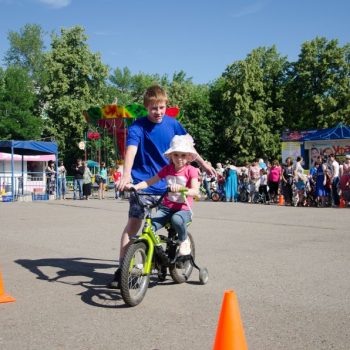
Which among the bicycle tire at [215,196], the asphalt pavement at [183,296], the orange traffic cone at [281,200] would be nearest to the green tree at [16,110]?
the bicycle tire at [215,196]

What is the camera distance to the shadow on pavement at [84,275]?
486cm

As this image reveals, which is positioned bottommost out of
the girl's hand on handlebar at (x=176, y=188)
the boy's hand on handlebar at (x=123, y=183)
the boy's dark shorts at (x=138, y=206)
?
the boy's dark shorts at (x=138, y=206)

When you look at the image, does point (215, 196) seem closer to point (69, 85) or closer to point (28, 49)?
point (69, 85)

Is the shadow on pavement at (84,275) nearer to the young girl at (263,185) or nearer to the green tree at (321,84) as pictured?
the young girl at (263,185)

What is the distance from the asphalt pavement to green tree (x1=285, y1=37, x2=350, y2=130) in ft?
137

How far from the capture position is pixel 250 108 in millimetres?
51750

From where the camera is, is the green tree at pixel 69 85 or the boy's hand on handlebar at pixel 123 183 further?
the green tree at pixel 69 85

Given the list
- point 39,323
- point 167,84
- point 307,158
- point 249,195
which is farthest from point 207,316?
point 167,84

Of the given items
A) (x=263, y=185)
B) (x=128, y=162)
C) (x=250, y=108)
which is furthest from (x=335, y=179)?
(x=250, y=108)

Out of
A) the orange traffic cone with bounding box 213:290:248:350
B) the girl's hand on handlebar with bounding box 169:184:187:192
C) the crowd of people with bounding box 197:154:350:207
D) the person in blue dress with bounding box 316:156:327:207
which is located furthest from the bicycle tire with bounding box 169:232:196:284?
the person in blue dress with bounding box 316:156:327:207

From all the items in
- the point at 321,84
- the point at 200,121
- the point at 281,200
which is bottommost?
the point at 281,200

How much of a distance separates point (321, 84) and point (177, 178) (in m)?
48.2

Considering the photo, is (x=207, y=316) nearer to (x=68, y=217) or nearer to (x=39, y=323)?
(x=39, y=323)

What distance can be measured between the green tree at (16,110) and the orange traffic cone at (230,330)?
2007 inches
